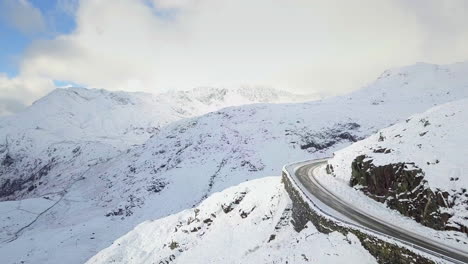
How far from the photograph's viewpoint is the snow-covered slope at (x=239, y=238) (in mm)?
20219

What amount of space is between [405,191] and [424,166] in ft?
6.89

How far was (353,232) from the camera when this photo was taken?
19.0 meters

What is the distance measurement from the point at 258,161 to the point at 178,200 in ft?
70.8

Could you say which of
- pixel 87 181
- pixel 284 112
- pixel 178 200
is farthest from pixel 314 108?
pixel 87 181

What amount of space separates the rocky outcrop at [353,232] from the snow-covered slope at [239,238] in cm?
41

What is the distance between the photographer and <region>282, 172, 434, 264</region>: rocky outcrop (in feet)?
50.4

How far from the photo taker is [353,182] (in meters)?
28.8

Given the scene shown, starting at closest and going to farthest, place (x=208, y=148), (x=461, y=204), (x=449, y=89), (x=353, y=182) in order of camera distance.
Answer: (x=461, y=204) → (x=353, y=182) → (x=208, y=148) → (x=449, y=89)

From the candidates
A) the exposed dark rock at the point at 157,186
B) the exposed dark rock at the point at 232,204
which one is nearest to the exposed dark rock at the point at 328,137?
the exposed dark rock at the point at 157,186

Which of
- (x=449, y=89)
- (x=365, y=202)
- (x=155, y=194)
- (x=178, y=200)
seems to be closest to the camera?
(x=365, y=202)

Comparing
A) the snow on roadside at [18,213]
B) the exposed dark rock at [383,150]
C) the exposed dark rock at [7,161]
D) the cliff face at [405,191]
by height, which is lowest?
the snow on roadside at [18,213]

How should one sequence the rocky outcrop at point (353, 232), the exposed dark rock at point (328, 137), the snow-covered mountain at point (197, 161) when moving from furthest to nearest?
the exposed dark rock at point (328, 137)
the snow-covered mountain at point (197, 161)
the rocky outcrop at point (353, 232)

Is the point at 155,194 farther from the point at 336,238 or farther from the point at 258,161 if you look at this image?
the point at 336,238

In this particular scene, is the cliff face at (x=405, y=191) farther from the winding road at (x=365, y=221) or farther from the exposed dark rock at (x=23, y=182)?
the exposed dark rock at (x=23, y=182)
